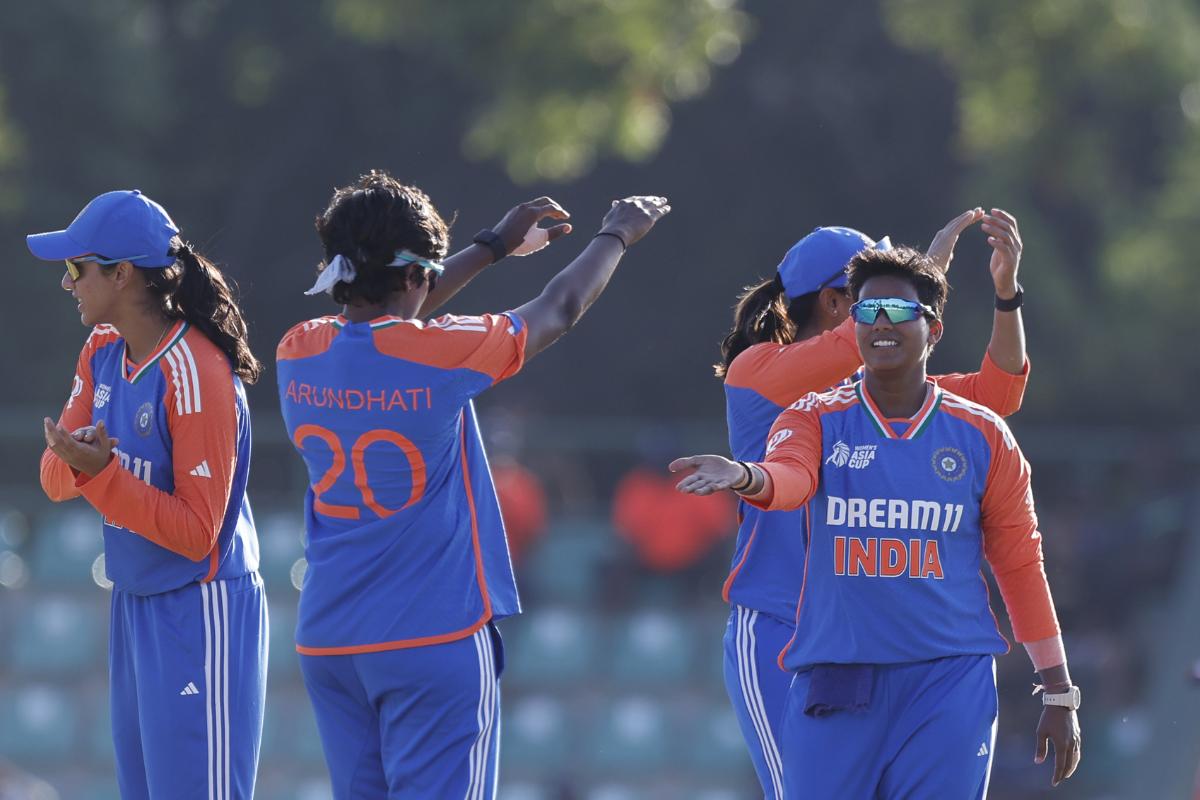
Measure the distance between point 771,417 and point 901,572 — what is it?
0.82m

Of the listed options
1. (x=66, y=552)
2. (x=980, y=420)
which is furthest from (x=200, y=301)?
→ (x=66, y=552)

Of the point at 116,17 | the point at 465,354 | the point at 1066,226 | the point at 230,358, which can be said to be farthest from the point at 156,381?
the point at 1066,226

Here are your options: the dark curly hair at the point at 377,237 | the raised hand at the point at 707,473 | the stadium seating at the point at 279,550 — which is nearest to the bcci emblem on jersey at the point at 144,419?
the dark curly hair at the point at 377,237

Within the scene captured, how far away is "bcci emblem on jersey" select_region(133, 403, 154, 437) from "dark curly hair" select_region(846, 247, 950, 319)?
1.84m

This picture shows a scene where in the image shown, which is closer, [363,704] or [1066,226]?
[363,704]

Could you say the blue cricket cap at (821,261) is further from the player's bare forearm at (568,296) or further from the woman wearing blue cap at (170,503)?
the woman wearing blue cap at (170,503)

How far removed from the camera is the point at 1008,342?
5.37 meters

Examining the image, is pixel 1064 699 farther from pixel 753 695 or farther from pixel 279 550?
pixel 279 550

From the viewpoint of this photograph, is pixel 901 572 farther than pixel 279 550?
No

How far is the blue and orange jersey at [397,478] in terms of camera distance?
4.62 meters

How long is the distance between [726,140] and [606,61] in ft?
15.3

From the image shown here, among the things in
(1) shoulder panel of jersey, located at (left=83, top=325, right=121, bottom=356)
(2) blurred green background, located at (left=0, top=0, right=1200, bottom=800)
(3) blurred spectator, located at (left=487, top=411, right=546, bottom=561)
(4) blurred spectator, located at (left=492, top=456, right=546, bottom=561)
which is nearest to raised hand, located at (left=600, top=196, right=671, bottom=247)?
(1) shoulder panel of jersey, located at (left=83, top=325, right=121, bottom=356)

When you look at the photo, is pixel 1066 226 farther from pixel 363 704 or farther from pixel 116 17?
pixel 363 704

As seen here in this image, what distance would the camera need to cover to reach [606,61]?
13344 mm
